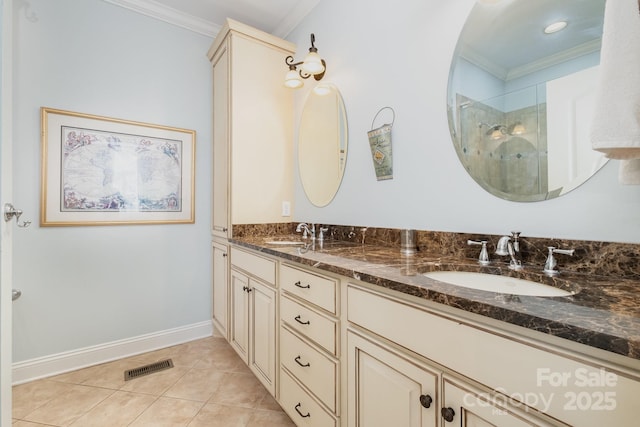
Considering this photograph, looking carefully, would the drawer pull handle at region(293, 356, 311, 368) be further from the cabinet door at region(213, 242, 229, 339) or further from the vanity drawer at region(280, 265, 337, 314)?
the cabinet door at region(213, 242, 229, 339)

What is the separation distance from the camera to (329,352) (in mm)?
1101

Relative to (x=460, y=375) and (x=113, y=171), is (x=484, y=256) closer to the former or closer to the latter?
(x=460, y=375)

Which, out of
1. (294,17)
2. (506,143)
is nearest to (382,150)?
(506,143)

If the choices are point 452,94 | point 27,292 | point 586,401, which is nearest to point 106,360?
point 27,292

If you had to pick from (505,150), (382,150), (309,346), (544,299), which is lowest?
(309,346)

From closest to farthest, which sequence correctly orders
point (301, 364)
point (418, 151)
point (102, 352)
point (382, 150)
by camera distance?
point (301, 364) → point (418, 151) → point (382, 150) → point (102, 352)

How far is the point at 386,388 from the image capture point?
0.87 meters

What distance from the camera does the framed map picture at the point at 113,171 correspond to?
193 cm

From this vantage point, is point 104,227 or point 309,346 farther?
point 104,227

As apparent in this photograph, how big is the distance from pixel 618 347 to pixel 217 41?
2.81 meters

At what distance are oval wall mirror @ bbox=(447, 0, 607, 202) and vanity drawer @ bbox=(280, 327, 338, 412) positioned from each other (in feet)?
3.23

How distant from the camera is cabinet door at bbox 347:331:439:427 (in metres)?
0.75

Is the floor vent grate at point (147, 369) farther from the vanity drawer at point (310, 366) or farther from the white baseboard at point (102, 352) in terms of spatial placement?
the vanity drawer at point (310, 366)

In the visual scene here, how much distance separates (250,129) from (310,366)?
1.76 m
